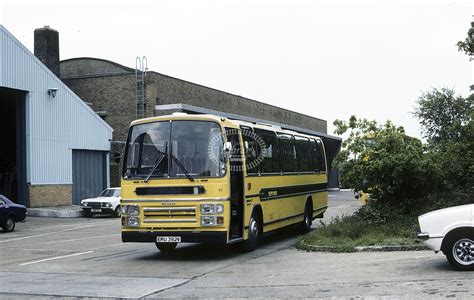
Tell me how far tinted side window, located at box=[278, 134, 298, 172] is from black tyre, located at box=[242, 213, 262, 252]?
247 centimetres

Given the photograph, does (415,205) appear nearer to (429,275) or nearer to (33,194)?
(429,275)

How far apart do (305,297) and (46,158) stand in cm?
2728

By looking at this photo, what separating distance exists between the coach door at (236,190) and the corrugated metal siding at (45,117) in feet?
67.7

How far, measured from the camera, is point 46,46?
40.8m

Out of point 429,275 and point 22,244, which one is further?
point 22,244

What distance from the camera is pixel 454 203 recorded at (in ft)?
52.7

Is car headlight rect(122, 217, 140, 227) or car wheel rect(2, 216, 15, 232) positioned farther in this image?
car wheel rect(2, 216, 15, 232)

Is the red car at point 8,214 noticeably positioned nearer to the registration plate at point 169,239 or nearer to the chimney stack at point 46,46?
the registration plate at point 169,239

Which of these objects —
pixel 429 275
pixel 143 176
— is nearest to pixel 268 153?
pixel 143 176

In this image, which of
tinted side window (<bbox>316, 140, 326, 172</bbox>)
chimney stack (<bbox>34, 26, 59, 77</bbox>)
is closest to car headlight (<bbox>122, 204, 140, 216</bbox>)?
tinted side window (<bbox>316, 140, 326, 172</bbox>)

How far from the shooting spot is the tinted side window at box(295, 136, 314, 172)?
1784cm

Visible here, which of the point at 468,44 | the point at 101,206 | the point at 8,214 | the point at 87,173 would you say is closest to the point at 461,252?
the point at 468,44

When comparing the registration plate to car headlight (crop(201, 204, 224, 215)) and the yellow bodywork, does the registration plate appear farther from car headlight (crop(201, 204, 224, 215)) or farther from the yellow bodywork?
car headlight (crop(201, 204, 224, 215))

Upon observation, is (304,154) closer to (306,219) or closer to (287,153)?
(287,153)
